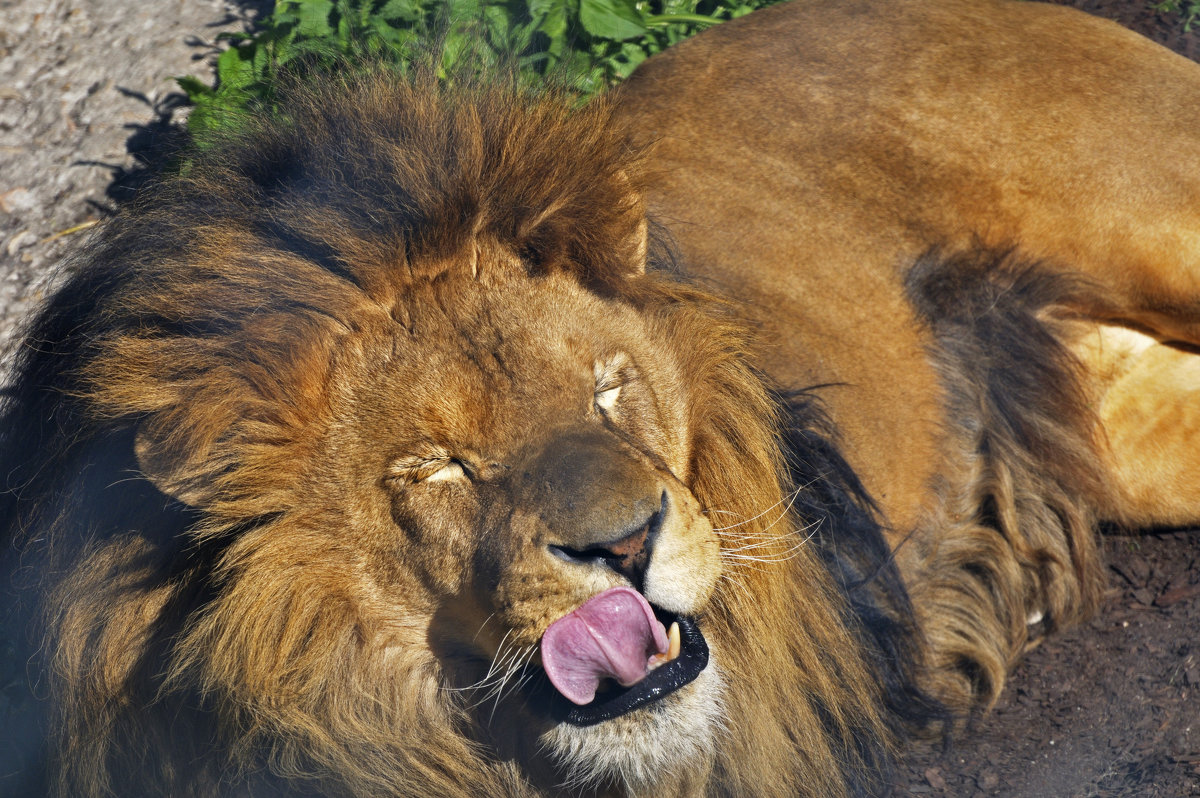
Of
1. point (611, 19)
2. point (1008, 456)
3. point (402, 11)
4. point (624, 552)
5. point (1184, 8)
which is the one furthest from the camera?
point (1184, 8)

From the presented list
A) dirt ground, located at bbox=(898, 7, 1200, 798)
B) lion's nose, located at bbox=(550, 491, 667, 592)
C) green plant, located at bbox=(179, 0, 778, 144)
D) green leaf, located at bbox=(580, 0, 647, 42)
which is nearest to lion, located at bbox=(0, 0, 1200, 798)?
lion's nose, located at bbox=(550, 491, 667, 592)

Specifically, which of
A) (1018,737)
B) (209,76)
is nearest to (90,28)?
(209,76)

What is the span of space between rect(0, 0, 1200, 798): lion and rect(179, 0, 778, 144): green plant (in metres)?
1.24

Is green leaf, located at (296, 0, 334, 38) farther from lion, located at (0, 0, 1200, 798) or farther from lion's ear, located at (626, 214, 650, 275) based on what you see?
lion's ear, located at (626, 214, 650, 275)

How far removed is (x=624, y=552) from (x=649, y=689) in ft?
0.86

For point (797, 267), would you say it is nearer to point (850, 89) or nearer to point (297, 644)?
point (850, 89)

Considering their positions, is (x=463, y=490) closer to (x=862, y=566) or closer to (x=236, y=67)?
(x=862, y=566)

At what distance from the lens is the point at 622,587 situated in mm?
1803

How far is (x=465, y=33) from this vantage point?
3.52 meters

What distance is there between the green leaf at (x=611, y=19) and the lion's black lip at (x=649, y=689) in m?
2.61

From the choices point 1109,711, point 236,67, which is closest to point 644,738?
point 1109,711

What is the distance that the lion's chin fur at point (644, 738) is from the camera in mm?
1891

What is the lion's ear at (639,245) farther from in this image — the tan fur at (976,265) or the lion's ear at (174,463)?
the lion's ear at (174,463)

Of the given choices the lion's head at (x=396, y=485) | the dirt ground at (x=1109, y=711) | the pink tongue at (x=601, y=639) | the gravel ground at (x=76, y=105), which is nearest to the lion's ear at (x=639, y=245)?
the lion's head at (x=396, y=485)
